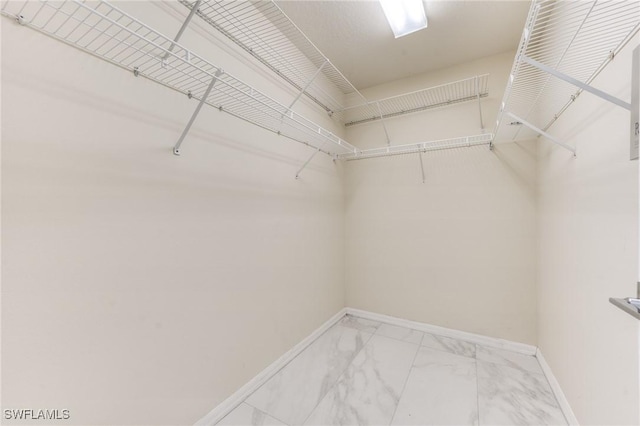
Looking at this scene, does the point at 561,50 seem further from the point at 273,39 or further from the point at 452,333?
the point at 452,333

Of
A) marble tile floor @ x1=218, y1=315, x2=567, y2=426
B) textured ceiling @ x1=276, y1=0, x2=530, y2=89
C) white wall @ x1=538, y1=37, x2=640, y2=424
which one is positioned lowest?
marble tile floor @ x1=218, y1=315, x2=567, y2=426

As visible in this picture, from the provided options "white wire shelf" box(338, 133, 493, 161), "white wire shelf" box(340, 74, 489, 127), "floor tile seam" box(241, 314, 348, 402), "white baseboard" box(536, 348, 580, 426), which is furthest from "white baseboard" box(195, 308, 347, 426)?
"white wire shelf" box(340, 74, 489, 127)

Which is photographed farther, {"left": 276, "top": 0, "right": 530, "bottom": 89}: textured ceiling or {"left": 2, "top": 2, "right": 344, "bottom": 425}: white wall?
{"left": 276, "top": 0, "right": 530, "bottom": 89}: textured ceiling

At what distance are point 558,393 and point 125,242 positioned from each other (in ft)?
7.55

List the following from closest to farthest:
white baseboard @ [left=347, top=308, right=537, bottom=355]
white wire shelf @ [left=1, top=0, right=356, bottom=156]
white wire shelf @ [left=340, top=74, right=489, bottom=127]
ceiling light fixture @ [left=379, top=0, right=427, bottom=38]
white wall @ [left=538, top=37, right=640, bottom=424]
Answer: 1. white wire shelf @ [left=1, top=0, right=356, bottom=156]
2. white wall @ [left=538, top=37, right=640, bottom=424]
3. ceiling light fixture @ [left=379, top=0, right=427, bottom=38]
4. white baseboard @ [left=347, top=308, right=537, bottom=355]
5. white wire shelf @ [left=340, top=74, right=489, bottom=127]

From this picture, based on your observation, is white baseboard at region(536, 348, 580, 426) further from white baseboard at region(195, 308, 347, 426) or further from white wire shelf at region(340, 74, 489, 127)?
white wire shelf at region(340, 74, 489, 127)

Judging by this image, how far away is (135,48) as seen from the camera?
0.76 meters

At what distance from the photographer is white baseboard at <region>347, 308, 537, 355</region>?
178 cm

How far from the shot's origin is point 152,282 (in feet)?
3.26

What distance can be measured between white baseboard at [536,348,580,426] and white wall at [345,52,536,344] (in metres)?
0.21

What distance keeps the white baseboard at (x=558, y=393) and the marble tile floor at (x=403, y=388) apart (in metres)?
0.03

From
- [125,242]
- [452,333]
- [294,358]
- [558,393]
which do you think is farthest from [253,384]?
[558,393]

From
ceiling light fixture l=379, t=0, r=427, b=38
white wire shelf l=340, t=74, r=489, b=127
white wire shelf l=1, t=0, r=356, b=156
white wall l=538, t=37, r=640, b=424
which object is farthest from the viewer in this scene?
white wire shelf l=340, t=74, r=489, b=127

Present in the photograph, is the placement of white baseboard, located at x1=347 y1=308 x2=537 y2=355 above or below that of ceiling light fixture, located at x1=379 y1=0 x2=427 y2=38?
below
